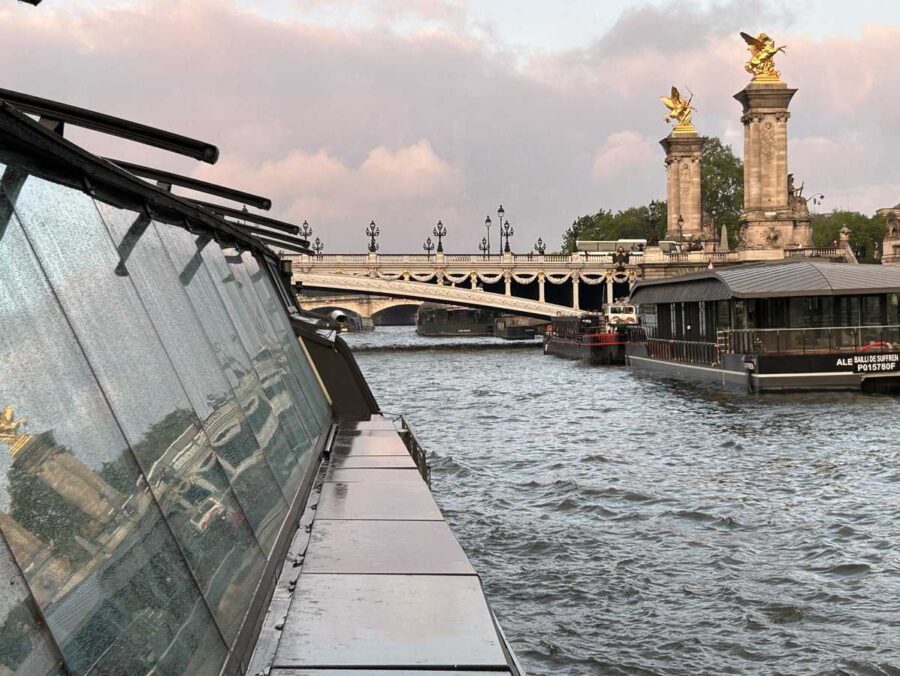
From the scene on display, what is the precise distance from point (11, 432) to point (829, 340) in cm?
2827

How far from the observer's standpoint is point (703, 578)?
963cm

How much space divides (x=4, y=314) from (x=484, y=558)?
8.53 meters

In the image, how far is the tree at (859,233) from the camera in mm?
114938

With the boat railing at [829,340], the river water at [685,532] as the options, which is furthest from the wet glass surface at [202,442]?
the boat railing at [829,340]

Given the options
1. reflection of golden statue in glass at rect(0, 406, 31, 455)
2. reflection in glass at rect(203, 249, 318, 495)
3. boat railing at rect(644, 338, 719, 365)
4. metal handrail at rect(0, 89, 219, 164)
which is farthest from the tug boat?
reflection of golden statue in glass at rect(0, 406, 31, 455)

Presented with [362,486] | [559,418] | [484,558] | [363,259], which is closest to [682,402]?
[559,418]

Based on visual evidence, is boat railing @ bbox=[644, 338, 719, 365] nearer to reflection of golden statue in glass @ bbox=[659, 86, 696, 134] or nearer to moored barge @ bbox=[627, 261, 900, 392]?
moored barge @ bbox=[627, 261, 900, 392]

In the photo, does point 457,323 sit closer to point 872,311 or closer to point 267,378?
point 872,311

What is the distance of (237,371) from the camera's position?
509 centimetres

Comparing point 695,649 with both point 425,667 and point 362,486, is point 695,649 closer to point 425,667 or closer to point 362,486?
point 362,486

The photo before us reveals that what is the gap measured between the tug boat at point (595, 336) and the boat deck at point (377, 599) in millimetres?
43266

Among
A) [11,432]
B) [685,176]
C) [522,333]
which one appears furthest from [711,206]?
[11,432]

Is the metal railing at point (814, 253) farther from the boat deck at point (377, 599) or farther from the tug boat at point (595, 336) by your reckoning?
the boat deck at point (377, 599)

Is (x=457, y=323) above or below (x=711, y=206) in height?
below
